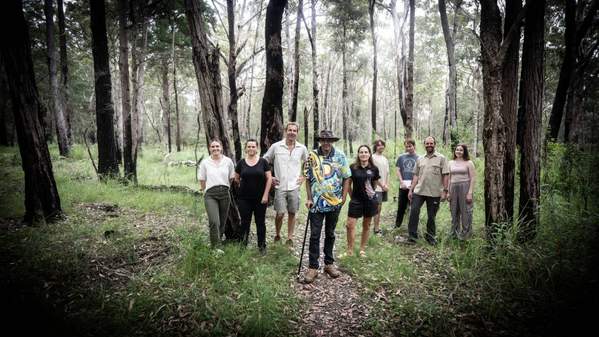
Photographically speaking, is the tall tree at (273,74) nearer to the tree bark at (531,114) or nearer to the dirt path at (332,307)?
the dirt path at (332,307)

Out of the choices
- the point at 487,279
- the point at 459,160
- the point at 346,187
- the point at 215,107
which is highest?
the point at 215,107

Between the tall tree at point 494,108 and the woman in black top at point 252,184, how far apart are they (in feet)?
11.0

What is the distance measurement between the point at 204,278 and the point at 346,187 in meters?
2.33

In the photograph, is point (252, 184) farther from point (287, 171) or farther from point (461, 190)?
point (461, 190)

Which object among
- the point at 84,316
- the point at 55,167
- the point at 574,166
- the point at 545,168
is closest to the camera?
the point at 84,316

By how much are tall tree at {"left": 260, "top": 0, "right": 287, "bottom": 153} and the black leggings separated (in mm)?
2582

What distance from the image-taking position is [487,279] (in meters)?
3.69

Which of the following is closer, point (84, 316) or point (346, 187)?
point (84, 316)

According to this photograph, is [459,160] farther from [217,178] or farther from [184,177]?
[184,177]

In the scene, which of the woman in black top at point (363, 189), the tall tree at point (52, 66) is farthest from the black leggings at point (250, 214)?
the tall tree at point (52, 66)

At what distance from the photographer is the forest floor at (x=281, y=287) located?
3.00 meters

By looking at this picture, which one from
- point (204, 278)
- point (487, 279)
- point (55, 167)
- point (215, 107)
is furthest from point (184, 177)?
point (487, 279)

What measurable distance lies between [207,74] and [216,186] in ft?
5.93

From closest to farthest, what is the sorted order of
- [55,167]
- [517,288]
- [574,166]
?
1. [517,288]
2. [574,166]
3. [55,167]
